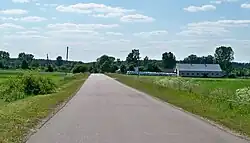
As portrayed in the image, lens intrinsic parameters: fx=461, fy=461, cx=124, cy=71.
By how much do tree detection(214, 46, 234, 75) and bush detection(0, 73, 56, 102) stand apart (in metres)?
157

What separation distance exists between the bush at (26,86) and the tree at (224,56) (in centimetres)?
15678

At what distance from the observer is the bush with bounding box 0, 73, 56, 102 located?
3691cm

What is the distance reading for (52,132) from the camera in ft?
43.9

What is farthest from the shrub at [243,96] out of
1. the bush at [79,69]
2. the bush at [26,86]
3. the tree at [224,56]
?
the tree at [224,56]

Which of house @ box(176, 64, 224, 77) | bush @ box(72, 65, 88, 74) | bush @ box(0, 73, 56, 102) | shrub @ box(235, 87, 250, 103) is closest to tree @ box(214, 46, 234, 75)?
house @ box(176, 64, 224, 77)

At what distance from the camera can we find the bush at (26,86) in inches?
1453

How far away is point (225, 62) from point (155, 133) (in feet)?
607

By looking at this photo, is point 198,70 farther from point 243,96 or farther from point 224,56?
point 243,96

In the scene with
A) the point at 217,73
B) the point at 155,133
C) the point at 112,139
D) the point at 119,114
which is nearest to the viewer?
the point at 112,139

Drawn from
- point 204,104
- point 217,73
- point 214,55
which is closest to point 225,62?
point 214,55

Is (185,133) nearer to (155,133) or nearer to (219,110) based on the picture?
(155,133)

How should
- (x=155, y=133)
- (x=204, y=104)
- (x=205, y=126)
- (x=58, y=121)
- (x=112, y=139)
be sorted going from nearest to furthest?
(x=112, y=139)
(x=155, y=133)
(x=205, y=126)
(x=58, y=121)
(x=204, y=104)

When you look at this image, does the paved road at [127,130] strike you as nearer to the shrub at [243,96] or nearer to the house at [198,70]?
the shrub at [243,96]

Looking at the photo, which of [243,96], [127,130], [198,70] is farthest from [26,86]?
[198,70]
